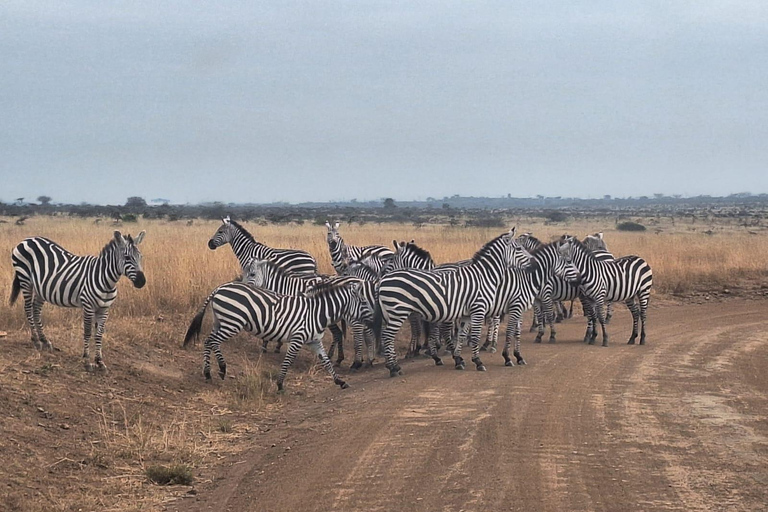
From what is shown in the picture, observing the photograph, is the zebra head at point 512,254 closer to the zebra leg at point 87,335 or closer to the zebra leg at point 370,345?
the zebra leg at point 370,345

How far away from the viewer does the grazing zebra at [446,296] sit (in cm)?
1191

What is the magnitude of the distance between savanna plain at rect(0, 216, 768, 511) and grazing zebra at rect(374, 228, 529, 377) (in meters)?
0.57

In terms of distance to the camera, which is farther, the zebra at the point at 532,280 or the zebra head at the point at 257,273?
the zebra head at the point at 257,273

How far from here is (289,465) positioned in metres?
7.47

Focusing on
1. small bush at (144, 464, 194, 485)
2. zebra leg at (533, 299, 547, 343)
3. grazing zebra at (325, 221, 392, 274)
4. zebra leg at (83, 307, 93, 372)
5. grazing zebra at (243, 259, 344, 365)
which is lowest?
small bush at (144, 464, 194, 485)

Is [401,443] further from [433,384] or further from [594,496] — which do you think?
[433,384]

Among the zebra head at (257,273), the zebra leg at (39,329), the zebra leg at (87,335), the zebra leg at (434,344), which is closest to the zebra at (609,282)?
the zebra leg at (434,344)

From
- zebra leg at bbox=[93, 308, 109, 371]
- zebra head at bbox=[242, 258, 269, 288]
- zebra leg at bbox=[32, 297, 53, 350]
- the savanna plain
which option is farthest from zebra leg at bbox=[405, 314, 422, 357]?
zebra leg at bbox=[32, 297, 53, 350]

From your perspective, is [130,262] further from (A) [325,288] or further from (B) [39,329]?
(A) [325,288]

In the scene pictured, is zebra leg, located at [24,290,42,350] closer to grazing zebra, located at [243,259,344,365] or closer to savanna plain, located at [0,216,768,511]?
savanna plain, located at [0,216,768,511]

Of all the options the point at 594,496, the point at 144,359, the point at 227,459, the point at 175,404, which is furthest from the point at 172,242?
the point at 594,496

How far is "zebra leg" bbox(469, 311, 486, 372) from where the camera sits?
38.8 feet

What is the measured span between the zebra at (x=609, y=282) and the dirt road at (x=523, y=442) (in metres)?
2.32

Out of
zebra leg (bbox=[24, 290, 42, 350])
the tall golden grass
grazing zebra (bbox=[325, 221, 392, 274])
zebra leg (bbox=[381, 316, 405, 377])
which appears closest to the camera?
zebra leg (bbox=[24, 290, 42, 350])
